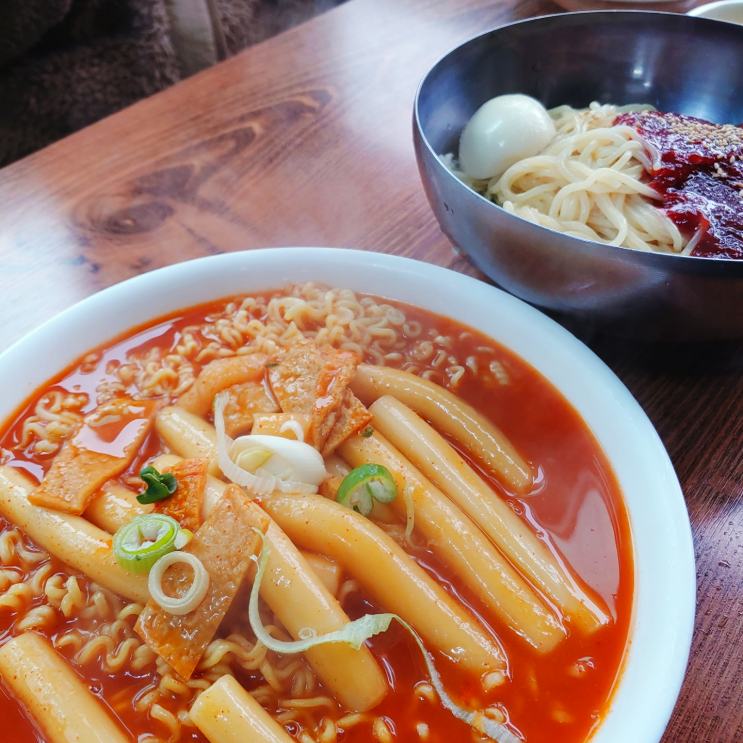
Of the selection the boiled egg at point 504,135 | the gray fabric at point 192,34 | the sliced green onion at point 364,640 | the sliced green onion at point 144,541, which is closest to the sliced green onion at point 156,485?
the sliced green onion at point 144,541

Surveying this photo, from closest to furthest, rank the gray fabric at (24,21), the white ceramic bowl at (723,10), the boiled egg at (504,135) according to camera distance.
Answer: the boiled egg at (504,135) → the white ceramic bowl at (723,10) → the gray fabric at (24,21)

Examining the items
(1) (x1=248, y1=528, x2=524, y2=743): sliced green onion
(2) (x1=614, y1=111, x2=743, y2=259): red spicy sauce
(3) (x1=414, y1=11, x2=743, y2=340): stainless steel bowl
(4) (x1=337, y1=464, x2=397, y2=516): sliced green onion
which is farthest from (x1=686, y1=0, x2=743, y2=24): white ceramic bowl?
(1) (x1=248, y1=528, x2=524, y2=743): sliced green onion

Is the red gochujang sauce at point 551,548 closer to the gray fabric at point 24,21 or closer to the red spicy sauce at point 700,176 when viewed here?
the red spicy sauce at point 700,176

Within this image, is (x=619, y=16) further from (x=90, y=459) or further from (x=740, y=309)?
(x=90, y=459)

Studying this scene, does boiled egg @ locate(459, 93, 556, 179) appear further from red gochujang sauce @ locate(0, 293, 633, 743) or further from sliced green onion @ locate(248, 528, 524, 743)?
sliced green onion @ locate(248, 528, 524, 743)

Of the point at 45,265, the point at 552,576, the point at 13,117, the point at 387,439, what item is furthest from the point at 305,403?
the point at 13,117

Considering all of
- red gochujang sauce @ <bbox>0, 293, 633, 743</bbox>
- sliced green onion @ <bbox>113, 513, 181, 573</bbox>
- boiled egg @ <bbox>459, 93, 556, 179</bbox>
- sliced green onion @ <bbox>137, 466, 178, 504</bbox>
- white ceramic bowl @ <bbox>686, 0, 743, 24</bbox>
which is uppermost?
white ceramic bowl @ <bbox>686, 0, 743, 24</bbox>
